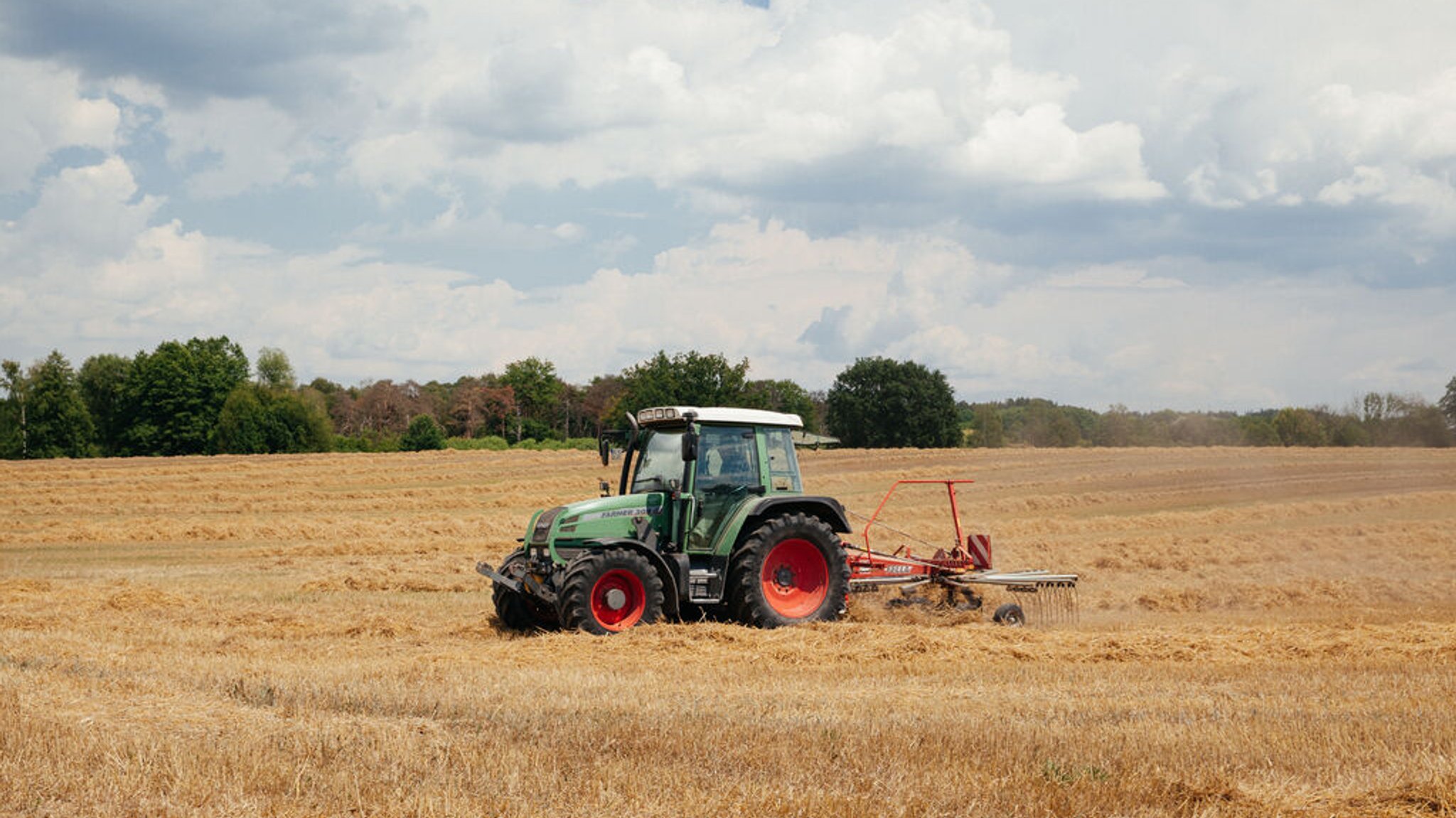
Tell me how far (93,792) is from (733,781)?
111 inches

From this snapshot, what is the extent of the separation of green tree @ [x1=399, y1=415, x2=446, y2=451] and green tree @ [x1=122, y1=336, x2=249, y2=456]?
48.5 feet

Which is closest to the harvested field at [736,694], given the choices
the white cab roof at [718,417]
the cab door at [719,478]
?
the cab door at [719,478]

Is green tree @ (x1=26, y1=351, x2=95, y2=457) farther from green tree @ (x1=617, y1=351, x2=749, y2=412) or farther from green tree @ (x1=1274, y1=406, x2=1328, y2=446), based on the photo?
green tree @ (x1=1274, y1=406, x2=1328, y2=446)

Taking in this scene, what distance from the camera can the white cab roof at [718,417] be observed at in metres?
11.7

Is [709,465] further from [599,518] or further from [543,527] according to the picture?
[543,527]

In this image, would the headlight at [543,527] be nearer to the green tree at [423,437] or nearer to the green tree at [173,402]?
the green tree at [423,437]

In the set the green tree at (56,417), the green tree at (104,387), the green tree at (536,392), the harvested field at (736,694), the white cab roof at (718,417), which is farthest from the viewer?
the green tree at (536,392)

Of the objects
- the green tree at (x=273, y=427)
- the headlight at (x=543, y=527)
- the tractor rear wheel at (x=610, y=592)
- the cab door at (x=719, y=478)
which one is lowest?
the tractor rear wheel at (x=610, y=592)

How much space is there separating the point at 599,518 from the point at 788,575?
2.03m

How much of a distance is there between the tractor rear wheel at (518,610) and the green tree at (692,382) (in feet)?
195

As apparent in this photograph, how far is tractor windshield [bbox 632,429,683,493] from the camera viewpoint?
38.7 ft

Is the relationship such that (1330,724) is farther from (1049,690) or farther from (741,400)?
(741,400)

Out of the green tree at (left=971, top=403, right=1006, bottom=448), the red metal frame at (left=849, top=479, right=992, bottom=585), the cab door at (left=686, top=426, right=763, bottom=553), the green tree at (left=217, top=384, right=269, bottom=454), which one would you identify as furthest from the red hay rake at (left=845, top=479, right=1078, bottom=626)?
the green tree at (left=217, top=384, right=269, bottom=454)

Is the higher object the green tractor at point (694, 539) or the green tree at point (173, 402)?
the green tree at point (173, 402)
